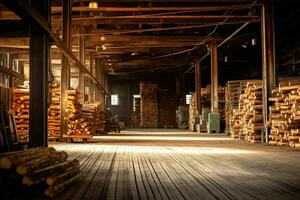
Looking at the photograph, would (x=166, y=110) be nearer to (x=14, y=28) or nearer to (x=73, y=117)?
(x=73, y=117)

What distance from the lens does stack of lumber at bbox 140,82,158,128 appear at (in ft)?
132

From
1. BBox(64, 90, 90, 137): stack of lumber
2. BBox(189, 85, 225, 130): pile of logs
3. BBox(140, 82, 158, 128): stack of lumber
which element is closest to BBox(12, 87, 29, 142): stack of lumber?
BBox(64, 90, 90, 137): stack of lumber

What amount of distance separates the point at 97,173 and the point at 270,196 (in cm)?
305

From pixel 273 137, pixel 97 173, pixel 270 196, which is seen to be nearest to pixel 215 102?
pixel 273 137

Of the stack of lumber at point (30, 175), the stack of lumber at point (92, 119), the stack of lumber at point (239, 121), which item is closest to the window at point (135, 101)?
the stack of lumber at point (92, 119)

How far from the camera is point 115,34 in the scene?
81.4 ft

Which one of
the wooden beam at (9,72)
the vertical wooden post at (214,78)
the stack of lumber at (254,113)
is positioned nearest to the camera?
the stack of lumber at (254,113)

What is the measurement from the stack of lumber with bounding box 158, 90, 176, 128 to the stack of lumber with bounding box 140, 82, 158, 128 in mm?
982

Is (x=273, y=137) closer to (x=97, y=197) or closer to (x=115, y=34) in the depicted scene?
(x=97, y=197)

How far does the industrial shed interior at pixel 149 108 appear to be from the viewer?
585cm

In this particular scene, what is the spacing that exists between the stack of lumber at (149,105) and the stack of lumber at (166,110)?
98 cm

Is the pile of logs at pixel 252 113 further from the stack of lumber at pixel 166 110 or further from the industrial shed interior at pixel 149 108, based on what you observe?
the stack of lumber at pixel 166 110

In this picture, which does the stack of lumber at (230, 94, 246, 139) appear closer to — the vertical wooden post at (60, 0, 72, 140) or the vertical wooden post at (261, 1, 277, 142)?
the vertical wooden post at (261, 1, 277, 142)

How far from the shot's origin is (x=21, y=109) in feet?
51.4
